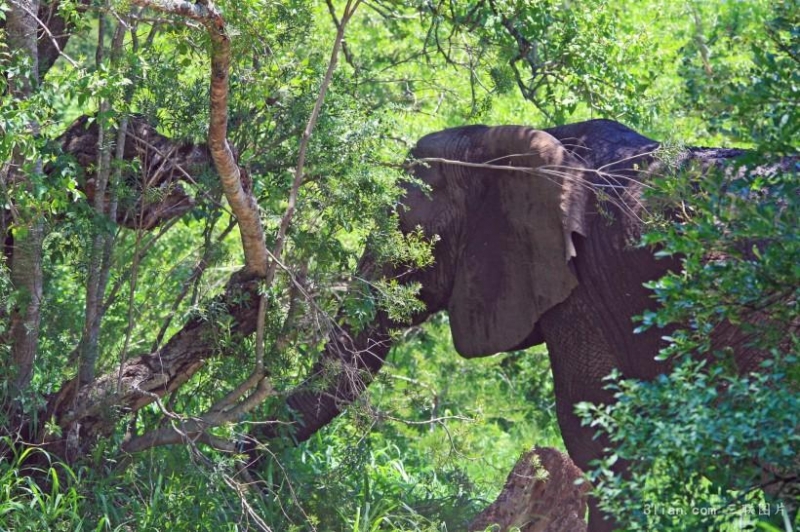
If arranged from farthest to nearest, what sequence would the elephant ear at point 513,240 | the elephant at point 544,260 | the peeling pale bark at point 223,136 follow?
the elephant ear at point 513,240 → the elephant at point 544,260 → the peeling pale bark at point 223,136

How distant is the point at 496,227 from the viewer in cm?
751

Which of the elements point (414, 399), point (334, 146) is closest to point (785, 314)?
point (334, 146)

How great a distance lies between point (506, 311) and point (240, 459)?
1.85 meters

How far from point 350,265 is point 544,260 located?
118 centimetres

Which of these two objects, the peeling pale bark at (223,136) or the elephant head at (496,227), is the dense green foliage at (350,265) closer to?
the peeling pale bark at (223,136)

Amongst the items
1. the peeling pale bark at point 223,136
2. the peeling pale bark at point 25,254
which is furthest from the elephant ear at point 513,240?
the peeling pale bark at point 25,254

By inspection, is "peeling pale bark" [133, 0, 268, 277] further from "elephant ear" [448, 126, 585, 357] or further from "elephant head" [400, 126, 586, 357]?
"elephant ear" [448, 126, 585, 357]

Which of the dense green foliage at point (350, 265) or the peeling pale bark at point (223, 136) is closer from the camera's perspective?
the dense green foliage at point (350, 265)

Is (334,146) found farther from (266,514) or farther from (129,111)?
(266,514)

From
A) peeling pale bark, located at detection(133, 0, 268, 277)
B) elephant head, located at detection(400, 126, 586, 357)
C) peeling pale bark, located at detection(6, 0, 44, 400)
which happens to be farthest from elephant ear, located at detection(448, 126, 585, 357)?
peeling pale bark, located at detection(6, 0, 44, 400)

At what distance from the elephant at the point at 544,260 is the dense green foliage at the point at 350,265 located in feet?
1.15

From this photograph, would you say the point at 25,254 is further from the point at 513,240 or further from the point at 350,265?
the point at 513,240

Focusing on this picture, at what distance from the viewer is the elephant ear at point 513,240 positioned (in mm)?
7188

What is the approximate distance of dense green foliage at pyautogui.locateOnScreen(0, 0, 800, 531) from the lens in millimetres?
4039
